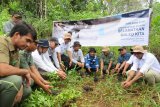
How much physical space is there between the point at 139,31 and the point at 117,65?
3.65 ft

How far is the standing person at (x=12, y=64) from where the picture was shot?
3.32 metres

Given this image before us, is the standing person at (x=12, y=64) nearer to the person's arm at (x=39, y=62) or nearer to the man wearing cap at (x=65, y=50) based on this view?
the person's arm at (x=39, y=62)

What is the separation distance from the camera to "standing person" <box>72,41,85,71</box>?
7.18 meters

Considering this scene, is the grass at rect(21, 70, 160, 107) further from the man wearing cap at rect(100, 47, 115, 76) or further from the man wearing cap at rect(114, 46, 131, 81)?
the man wearing cap at rect(100, 47, 115, 76)

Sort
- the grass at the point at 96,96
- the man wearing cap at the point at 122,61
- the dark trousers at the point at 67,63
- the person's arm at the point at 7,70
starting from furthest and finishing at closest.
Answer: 1. the dark trousers at the point at 67,63
2. the man wearing cap at the point at 122,61
3. the grass at the point at 96,96
4. the person's arm at the point at 7,70

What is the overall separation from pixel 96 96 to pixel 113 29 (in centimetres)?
349

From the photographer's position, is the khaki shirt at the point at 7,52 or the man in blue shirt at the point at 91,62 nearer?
the khaki shirt at the point at 7,52

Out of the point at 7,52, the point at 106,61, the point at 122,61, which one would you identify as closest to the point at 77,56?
the point at 106,61

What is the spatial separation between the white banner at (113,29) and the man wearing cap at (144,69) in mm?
1749

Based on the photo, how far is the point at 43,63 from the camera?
534 centimetres

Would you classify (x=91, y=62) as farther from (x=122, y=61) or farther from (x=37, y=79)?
(x=37, y=79)

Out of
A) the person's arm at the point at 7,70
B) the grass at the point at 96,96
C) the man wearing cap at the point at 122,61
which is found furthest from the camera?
the man wearing cap at the point at 122,61

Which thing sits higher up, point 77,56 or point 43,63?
point 43,63

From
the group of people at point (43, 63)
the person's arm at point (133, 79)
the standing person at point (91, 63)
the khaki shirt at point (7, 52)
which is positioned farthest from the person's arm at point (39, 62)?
the standing person at point (91, 63)
